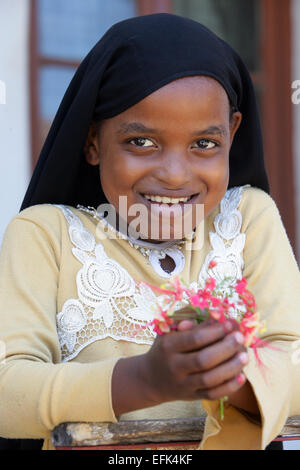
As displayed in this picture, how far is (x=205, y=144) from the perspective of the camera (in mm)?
1989

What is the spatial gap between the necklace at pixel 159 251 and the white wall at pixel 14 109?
1.68 m

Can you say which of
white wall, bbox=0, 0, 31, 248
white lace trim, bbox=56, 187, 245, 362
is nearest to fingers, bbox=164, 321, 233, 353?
white lace trim, bbox=56, 187, 245, 362

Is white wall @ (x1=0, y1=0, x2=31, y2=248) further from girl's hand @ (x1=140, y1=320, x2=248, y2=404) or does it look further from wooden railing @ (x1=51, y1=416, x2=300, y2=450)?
girl's hand @ (x1=140, y1=320, x2=248, y2=404)

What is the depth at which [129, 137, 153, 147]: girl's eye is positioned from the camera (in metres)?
1.93

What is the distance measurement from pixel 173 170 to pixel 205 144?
15 cm

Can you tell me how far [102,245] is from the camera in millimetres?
2041

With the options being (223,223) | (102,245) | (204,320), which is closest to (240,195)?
(223,223)

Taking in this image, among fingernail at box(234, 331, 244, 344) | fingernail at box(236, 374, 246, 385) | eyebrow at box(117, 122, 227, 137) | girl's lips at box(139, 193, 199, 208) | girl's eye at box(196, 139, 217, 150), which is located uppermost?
eyebrow at box(117, 122, 227, 137)

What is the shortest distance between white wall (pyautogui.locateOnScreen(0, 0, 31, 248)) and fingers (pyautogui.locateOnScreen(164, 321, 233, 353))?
240 centimetres

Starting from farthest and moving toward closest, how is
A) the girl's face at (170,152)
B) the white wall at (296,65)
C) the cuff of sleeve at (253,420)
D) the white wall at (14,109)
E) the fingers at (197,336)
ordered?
the white wall at (296,65) < the white wall at (14,109) < the girl's face at (170,152) < the cuff of sleeve at (253,420) < the fingers at (197,336)

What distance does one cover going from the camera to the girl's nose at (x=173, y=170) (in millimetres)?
1896

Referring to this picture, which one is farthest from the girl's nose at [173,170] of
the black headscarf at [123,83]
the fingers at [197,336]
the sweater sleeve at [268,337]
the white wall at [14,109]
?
the white wall at [14,109]

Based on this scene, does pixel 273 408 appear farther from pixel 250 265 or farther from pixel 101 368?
pixel 250 265

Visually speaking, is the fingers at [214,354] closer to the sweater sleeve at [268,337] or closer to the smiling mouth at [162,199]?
the sweater sleeve at [268,337]
